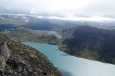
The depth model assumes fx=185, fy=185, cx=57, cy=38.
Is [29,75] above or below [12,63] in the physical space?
below

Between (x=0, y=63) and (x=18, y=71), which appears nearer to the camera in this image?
(x=0, y=63)

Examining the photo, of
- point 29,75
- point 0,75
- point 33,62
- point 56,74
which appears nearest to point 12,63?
point 29,75

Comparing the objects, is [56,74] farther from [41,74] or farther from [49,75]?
[41,74]

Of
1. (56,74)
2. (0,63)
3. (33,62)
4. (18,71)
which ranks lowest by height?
(56,74)

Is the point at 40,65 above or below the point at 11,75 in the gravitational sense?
below

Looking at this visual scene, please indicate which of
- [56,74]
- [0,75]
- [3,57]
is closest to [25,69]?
[3,57]

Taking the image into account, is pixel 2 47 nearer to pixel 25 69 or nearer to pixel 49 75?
pixel 25 69

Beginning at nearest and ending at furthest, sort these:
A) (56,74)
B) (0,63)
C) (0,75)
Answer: (0,75) → (0,63) → (56,74)

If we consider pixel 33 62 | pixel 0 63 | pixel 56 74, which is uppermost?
pixel 0 63

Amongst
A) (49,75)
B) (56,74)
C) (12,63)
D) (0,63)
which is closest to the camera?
(0,63)
